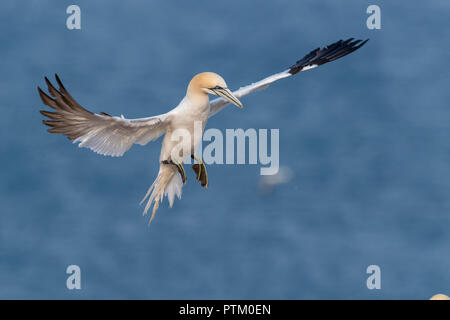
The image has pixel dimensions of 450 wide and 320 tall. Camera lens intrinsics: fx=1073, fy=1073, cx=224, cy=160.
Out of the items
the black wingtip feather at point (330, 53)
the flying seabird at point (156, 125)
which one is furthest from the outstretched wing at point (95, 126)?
the black wingtip feather at point (330, 53)

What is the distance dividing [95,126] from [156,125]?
1.11m

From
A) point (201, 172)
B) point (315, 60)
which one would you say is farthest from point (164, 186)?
point (315, 60)

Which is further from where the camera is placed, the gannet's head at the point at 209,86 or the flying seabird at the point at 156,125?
the gannet's head at the point at 209,86

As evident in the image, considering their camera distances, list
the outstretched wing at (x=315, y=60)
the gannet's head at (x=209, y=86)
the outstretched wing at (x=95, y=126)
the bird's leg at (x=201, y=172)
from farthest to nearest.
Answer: the outstretched wing at (x=315, y=60)
the bird's leg at (x=201, y=172)
the gannet's head at (x=209, y=86)
the outstretched wing at (x=95, y=126)

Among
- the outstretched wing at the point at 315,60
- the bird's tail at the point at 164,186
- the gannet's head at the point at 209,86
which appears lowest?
the bird's tail at the point at 164,186

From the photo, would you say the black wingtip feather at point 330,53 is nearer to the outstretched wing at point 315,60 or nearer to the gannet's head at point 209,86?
the outstretched wing at point 315,60

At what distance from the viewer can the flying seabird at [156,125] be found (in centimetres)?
1684

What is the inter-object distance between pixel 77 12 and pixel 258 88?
5.01m

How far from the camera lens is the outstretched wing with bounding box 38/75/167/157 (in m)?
16.7

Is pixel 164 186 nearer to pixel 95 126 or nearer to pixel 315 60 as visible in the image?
pixel 95 126

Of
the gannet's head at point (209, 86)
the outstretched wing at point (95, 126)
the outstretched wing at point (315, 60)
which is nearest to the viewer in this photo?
the outstretched wing at point (95, 126)

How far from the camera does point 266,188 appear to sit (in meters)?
30.9

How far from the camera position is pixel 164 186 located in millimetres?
19172
